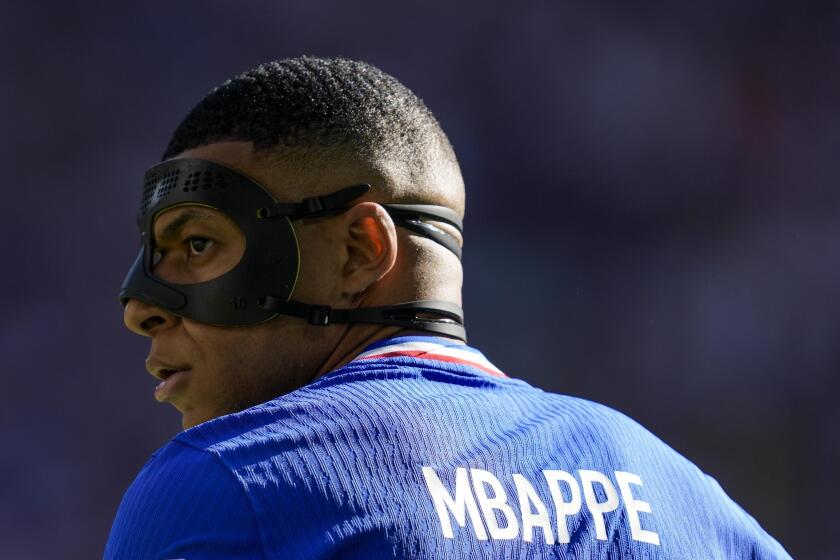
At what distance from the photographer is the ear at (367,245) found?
2.07 m

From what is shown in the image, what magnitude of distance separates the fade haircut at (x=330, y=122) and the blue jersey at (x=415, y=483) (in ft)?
1.58

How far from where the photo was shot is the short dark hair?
2.15 meters

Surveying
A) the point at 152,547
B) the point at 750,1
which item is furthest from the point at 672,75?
the point at 152,547

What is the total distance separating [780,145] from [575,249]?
1.29 meters

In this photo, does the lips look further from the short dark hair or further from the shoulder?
the shoulder

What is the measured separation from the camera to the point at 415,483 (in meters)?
1.52

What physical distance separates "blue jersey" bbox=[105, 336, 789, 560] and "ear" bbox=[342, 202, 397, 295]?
0.75ft

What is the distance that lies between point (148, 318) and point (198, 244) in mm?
175

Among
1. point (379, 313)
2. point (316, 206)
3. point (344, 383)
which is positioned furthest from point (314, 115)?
point (344, 383)

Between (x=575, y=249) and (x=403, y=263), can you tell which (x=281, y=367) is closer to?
(x=403, y=263)

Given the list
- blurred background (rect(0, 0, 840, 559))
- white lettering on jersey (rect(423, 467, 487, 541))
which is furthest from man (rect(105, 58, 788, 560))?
blurred background (rect(0, 0, 840, 559))

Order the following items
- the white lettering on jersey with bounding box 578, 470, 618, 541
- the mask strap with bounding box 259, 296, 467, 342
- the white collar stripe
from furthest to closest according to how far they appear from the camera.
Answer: the mask strap with bounding box 259, 296, 467, 342 → the white collar stripe → the white lettering on jersey with bounding box 578, 470, 618, 541

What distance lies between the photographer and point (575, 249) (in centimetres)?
616

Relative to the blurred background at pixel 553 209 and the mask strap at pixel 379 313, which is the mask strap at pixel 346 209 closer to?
the mask strap at pixel 379 313
